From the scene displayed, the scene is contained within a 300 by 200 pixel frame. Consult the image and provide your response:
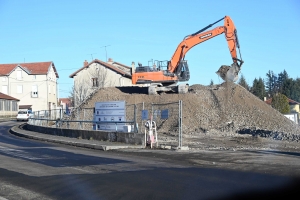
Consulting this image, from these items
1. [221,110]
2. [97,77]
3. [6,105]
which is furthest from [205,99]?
[6,105]

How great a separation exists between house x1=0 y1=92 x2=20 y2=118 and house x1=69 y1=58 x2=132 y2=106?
11032 millimetres

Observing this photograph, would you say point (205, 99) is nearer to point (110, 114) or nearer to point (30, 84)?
point (110, 114)

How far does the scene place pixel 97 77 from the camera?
66.6 metres

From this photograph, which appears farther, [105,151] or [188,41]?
[188,41]

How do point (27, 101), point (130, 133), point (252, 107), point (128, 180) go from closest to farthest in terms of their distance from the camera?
point (128, 180), point (130, 133), point (252, 107), point (27, 101)

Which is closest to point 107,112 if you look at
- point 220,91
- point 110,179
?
point 110,179

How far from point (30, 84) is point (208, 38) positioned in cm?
4515

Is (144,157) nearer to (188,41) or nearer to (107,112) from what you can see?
(107,112)

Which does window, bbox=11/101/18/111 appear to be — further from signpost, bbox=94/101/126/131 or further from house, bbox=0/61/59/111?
signpost, bbox=94/101/126/131

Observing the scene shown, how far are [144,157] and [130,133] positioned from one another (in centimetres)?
519

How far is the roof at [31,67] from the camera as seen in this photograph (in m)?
76.1

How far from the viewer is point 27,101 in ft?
254

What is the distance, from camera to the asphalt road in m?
9.48

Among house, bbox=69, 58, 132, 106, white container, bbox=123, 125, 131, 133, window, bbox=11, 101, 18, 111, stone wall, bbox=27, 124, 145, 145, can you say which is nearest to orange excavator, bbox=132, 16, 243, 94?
stone wall, bbox=27, 124, 145, 145
